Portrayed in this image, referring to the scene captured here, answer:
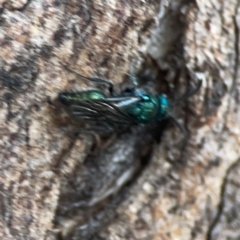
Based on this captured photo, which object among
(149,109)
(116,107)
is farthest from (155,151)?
(116,107)

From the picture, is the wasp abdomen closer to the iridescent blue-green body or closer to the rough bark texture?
the iridescent blue-green body

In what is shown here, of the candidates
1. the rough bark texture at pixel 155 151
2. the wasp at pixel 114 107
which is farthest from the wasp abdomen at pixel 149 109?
the rough bark texture at pixel 155 151

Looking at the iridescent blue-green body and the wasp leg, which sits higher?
the wasp leg

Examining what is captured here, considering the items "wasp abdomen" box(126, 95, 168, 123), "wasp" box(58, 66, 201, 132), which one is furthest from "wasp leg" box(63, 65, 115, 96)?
"wasp abdomen" box(126, 95, 168, 123)

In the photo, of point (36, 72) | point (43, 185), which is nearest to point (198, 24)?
point (36, 72)

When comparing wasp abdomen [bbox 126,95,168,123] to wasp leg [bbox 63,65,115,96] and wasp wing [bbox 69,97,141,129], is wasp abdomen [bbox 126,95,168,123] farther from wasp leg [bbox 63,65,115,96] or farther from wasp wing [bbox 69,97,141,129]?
wasp leg [bbox 63,65,115,96]

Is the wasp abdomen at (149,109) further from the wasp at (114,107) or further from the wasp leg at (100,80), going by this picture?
the wasp leg at (100,80)

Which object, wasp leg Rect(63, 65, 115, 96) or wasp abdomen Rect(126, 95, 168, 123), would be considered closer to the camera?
wasp leg Rect(63, 65, 115, 96)
